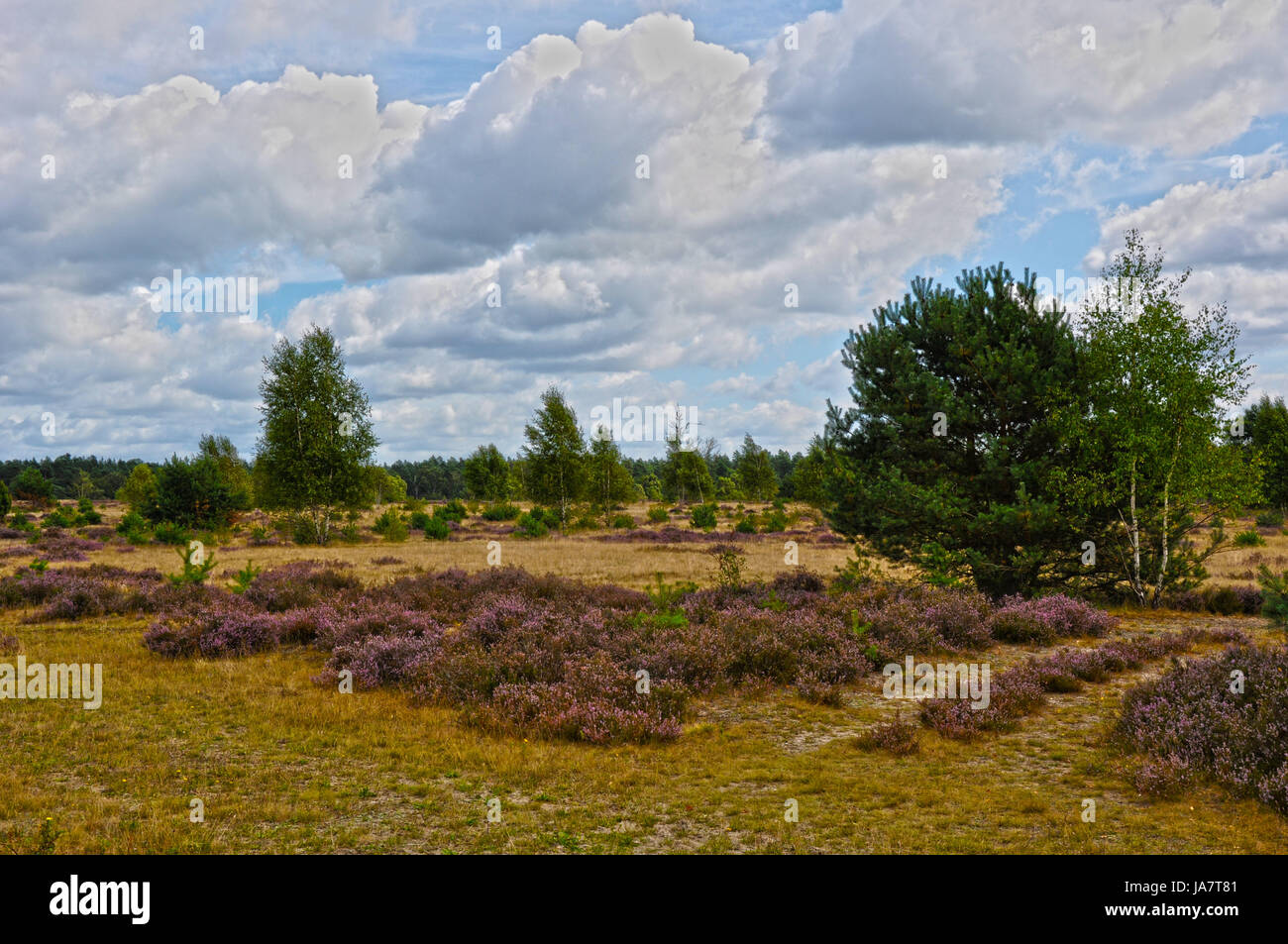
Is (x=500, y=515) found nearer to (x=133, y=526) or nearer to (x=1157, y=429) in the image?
(x=133, y=526)

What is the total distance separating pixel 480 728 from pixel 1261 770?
868cm

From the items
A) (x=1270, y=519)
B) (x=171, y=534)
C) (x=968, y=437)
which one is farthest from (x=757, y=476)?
(x=968, y=437)

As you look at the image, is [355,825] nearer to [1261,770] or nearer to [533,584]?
[1261,770]

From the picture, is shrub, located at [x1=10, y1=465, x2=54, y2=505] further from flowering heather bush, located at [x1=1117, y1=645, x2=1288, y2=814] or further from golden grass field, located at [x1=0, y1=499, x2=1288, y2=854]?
flowering heather bush, located at [x1=1117, y1=645, x2=1288, y2=814]

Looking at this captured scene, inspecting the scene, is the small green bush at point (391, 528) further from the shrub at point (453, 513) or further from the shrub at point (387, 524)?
the shrub at point (453, 513)

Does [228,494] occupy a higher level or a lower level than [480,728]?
higher

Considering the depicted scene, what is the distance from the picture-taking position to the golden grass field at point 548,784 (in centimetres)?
668

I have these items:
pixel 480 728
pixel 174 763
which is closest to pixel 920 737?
pixel 480 728

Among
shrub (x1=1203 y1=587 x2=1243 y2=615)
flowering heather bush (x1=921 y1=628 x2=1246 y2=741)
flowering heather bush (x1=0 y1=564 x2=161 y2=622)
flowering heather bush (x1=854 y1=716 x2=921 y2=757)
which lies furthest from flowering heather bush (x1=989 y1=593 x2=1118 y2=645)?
flowering heather bush (x1=0 y1=564 x2=161 y2=622)

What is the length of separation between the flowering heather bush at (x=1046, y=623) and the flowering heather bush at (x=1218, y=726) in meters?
4.86

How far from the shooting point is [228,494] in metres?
46.4

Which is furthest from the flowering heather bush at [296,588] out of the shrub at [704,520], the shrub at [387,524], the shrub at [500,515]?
the shrub at [500,515]

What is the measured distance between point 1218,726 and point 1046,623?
741cm

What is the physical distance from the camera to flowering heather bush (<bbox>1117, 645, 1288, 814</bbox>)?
7445 millimetres
